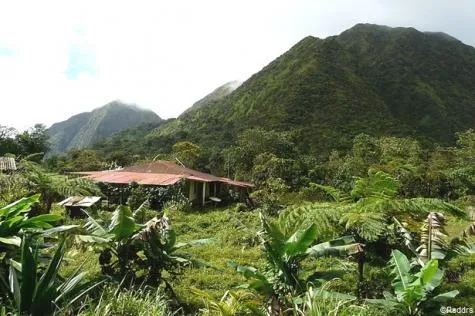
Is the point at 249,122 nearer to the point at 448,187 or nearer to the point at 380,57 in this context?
the point at 448,187

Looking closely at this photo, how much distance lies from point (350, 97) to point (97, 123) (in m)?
120

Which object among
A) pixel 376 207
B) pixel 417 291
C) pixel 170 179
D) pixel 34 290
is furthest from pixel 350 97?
pixel 34 290

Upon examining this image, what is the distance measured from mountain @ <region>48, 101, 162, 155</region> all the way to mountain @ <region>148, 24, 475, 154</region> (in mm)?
86576

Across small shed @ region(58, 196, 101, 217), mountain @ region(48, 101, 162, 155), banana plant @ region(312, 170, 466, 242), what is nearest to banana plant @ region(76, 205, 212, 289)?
banana plant @ region(312, 170, 466, 242)

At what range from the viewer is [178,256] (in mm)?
6082

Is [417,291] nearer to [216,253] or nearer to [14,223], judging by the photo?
[14,223]

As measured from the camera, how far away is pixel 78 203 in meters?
15.0

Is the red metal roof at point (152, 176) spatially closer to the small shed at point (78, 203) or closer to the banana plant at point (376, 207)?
the small shed at point (78, 203)

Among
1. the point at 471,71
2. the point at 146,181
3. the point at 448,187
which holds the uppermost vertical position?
the point at 471,71

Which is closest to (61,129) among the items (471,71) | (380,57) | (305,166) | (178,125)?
(178,125)

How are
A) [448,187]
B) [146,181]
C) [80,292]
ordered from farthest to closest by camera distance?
[448,187] → [146,181] → [80,292]

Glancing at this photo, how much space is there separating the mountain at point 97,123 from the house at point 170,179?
13673cm

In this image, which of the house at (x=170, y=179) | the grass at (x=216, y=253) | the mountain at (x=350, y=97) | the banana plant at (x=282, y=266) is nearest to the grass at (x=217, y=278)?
the grass at (x=216, y=253)

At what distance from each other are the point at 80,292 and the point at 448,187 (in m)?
27.9
